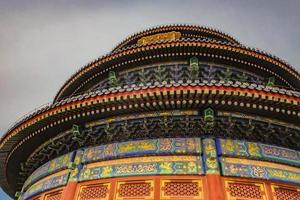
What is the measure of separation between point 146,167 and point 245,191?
2.51 m

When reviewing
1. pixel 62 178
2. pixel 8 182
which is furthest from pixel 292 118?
pixel 8 182

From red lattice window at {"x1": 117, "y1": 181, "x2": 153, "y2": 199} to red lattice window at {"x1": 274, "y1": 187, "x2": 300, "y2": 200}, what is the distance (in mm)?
3127

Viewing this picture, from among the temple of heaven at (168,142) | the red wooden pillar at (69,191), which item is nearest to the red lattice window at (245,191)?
the temple of heaven at (168,142)

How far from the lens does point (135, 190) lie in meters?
7.81

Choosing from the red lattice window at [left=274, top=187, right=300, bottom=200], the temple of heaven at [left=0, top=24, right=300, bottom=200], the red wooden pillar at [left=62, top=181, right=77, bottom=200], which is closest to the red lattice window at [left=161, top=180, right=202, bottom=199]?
the temple of heaven at [left=0, top=24, right=300, bottom=200]

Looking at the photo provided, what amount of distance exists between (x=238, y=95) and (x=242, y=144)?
1.50m

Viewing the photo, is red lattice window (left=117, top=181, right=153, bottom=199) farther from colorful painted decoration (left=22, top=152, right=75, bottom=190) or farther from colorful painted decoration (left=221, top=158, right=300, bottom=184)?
colorful painted decoration (left=22, top=152, right=75, bottom=190)

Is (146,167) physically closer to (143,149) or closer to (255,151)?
(143,149)

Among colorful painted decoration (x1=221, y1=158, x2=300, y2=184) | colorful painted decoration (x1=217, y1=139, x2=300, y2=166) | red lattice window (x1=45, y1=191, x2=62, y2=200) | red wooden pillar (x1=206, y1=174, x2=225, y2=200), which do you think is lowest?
red wooden pillar (x1=206, y1=174, x2=225, y2=200)

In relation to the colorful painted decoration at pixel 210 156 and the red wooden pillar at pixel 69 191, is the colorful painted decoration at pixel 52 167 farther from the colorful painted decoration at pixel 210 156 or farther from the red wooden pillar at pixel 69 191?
the colorful painted decoration at pixel 210 156

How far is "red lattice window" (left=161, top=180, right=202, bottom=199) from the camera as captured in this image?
7473 millimetres

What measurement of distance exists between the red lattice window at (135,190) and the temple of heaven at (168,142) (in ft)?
0.08

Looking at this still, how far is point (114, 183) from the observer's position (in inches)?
314

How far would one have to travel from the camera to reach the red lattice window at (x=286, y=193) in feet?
25.1
